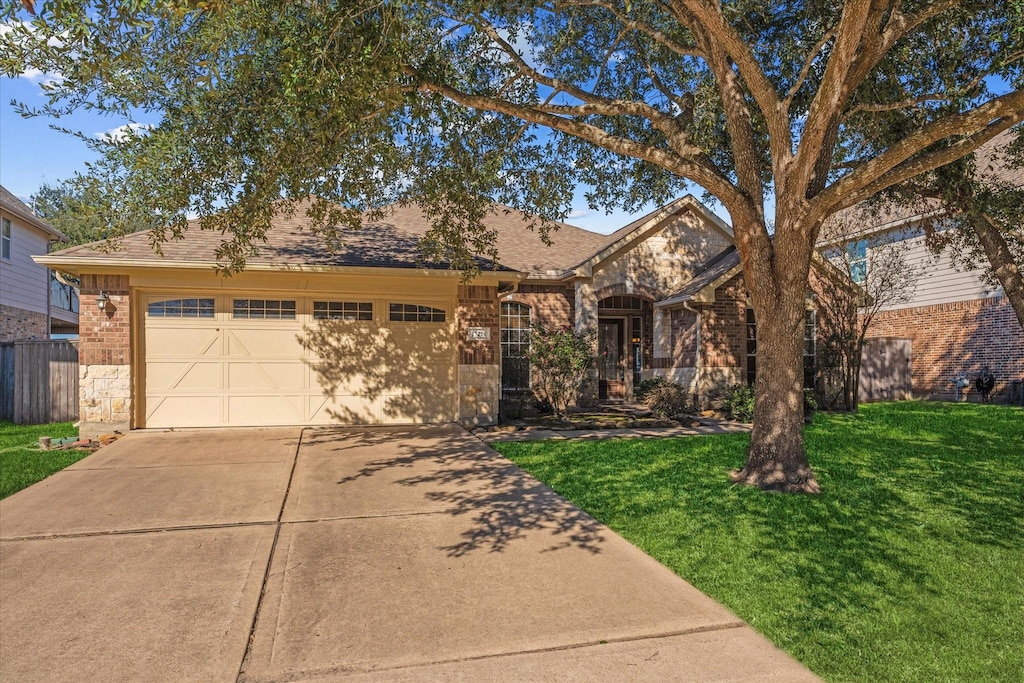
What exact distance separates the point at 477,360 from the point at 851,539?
798cm

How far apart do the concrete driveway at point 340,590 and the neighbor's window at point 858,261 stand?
14890 millimetres

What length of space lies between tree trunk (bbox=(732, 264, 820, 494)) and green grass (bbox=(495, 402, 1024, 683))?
0.35 m

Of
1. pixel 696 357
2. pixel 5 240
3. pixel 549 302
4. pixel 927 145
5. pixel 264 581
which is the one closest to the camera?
pixel 264 581

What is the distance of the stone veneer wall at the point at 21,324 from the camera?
1842cm

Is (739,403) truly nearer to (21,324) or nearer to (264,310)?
(264,310)

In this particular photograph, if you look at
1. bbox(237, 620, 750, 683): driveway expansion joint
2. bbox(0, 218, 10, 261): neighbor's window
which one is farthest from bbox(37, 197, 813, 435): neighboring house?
bbox(0, 218, 10, 261): neighbor's window

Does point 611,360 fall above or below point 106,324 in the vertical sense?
below

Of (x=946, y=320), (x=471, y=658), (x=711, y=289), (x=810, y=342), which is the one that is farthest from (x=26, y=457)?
(x=946, y=320)

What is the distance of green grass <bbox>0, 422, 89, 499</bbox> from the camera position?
24.4 feet

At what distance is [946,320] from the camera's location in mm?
19047

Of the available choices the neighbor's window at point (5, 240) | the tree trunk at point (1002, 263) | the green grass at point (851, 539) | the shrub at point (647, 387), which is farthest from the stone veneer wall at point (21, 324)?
the tree trunk at point (1002, 263)

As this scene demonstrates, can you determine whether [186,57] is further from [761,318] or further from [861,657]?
[861,657]

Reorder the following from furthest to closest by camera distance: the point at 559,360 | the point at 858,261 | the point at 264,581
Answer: the point at 858,261
the point at 559,360
the point at 264,581

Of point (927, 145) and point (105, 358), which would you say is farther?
point (105, 358)
